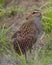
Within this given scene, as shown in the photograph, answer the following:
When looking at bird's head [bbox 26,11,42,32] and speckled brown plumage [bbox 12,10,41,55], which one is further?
bird's head [bbox 26,11,42,32]

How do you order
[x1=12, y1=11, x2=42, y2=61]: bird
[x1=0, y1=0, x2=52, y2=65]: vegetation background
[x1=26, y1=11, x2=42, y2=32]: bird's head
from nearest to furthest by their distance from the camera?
[x1=12, y1=11, x2=42, y2=61]: bird, [x1=0, y1=0, x2=52, y2=65]: vegetation background, [x1=26, y1=11, x2=42, y2=32]: bird's head

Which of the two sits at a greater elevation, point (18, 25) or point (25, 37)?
point (25, 37)

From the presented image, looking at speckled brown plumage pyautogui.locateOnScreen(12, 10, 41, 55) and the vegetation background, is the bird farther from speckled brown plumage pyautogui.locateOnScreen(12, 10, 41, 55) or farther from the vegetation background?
the vegetation background

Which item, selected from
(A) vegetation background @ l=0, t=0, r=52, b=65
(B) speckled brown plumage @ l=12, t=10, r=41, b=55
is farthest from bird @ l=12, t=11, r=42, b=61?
(A) vegetation background @ l=0, t=0, r=52, b=65

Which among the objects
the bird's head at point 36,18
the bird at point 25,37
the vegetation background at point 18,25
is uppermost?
the bird at point 25,37

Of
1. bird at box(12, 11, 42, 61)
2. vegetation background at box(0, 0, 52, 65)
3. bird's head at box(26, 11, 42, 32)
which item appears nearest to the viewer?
bird at box(12, 11, 42, 61)

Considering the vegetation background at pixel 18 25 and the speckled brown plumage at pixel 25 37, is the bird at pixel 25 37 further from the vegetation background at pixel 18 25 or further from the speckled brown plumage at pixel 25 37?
the vegetation background at pixel 18 25

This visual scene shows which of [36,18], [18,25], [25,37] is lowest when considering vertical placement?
[18,25]

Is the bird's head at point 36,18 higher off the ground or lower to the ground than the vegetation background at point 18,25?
higher

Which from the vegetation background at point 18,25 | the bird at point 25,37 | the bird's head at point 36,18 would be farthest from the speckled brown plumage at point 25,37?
the bird's head at point 36,18

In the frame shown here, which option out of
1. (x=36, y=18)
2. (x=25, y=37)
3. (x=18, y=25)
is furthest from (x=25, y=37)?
(x=18, y=25)

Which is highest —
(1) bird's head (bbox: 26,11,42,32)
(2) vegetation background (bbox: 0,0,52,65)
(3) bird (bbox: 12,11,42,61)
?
(3) bird (bbox: 12,11,42,61)

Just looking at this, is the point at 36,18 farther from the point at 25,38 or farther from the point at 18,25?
the point at 25,38

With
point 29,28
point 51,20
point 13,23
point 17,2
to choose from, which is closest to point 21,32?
point 29,28
